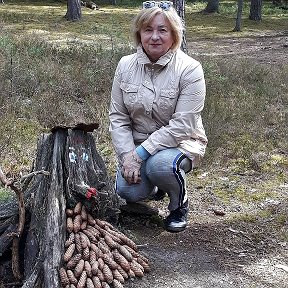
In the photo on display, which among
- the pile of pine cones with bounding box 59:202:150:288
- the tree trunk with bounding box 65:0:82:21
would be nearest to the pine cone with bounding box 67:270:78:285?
the pile of pine cones with bounding box 59:202:150:288

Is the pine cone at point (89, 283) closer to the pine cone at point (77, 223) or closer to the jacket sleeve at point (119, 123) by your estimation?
the pine cone at point (77, 223)

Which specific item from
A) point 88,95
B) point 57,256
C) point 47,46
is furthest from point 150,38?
point 47,46

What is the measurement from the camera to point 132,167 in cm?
395

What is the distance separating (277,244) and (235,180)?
1.34 metres

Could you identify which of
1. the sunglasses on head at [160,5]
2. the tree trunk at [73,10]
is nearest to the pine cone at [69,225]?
the sunglasses on head at [160,5]

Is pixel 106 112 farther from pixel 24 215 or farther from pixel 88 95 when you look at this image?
pixel 24 215

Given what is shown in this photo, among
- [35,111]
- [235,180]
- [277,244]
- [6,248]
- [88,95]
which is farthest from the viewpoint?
[88,95]

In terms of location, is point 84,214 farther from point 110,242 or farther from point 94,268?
point 94,268

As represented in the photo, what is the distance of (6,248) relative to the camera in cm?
344

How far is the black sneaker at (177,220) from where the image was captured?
416 centimetres

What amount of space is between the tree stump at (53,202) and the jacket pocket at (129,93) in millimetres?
435

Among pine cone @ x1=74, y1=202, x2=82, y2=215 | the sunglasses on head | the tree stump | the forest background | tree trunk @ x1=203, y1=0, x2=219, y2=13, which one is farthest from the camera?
tree trunk @ x1=203, y1=0, x2=219, y2=13

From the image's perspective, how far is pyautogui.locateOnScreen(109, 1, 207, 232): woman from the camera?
3.90 m

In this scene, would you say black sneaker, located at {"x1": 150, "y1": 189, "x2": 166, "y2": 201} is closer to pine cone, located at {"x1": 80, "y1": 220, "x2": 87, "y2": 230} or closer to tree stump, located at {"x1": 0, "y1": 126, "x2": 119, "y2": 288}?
tree stump, located at {"x1": 0, "y1": 126, "x2": 119, "y2": 288}
